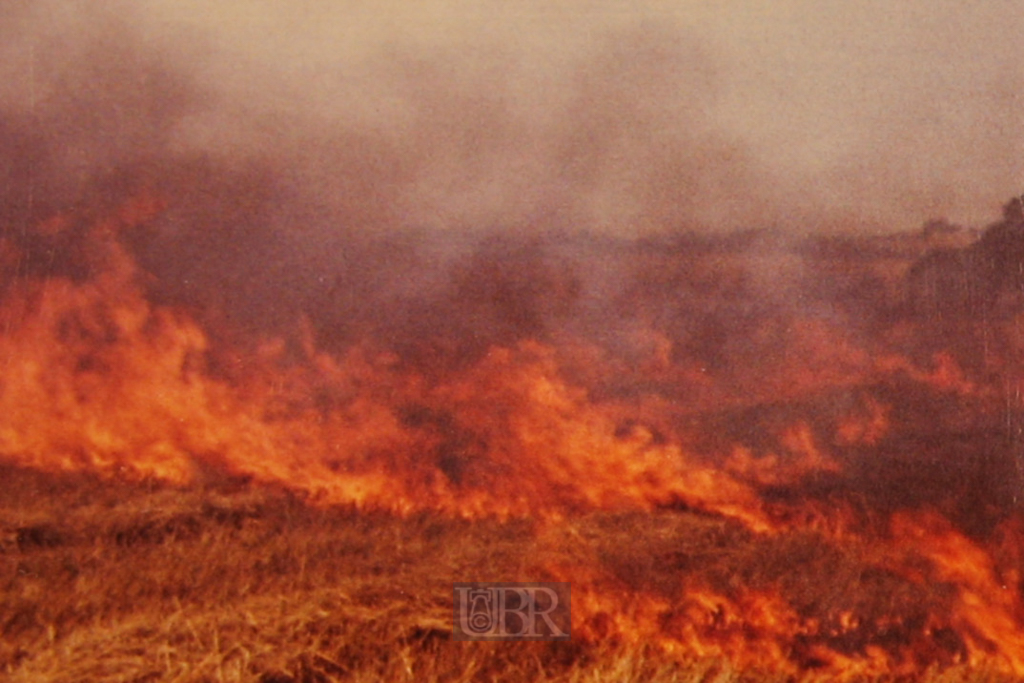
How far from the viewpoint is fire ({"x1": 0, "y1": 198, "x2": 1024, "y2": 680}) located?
354 cm

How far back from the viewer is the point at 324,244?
147 inches

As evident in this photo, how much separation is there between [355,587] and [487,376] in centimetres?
99

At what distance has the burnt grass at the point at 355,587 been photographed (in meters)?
3.20

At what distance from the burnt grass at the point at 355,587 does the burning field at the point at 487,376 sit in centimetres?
1

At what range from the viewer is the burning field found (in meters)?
3.49

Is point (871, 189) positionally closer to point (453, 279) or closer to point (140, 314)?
point (453, 279)

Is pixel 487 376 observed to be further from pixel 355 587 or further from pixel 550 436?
pixel 355 587

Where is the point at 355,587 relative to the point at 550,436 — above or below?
below

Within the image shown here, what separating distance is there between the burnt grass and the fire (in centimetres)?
4

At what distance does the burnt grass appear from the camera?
320cm

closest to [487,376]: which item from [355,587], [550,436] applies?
[550,436]

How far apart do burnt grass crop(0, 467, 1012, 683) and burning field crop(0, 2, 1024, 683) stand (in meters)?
0.01

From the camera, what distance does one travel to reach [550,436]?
374 cm

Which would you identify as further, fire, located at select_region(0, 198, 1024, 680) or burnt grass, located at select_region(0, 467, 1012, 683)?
fire, located at select_region(0, 198, 1024, 680)
